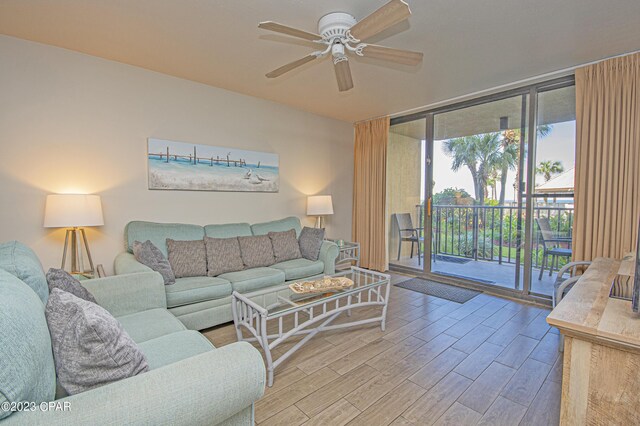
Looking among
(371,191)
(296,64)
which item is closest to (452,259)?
(371,191)

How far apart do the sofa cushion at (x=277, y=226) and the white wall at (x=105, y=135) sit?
220 mm

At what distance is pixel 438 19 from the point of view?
84.4 inches

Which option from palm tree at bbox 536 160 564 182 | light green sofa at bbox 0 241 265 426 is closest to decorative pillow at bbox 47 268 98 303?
light green sofa at bbox 0 241 265 426

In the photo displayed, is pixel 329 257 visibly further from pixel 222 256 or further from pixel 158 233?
pixel 158 233

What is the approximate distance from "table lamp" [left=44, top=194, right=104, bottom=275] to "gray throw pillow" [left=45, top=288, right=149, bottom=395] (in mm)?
1807

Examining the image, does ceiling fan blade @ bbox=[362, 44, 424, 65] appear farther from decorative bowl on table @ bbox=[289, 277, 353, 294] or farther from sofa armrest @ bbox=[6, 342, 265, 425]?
sofa armrest @ bbox=[6, 342, 265, 425]

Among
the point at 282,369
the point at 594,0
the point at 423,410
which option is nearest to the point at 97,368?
the point at 282,369

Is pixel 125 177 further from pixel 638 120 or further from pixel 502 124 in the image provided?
pixel 638 120

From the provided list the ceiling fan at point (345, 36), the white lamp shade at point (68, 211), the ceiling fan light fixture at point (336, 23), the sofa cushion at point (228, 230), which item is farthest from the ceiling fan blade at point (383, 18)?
the white lamp shade at point (68, 211)

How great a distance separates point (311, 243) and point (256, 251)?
705 millimetres

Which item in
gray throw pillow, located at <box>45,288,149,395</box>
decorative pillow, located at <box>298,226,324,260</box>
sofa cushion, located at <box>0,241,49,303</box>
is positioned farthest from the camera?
decorative pillow, located at <box>298,226,324,260</box>

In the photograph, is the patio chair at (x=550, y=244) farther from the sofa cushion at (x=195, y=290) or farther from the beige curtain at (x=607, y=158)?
the sofa cushion at (x=195, y=290)

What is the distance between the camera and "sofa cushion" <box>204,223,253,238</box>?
10.8 ft

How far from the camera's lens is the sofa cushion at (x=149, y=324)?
5.34 feet
